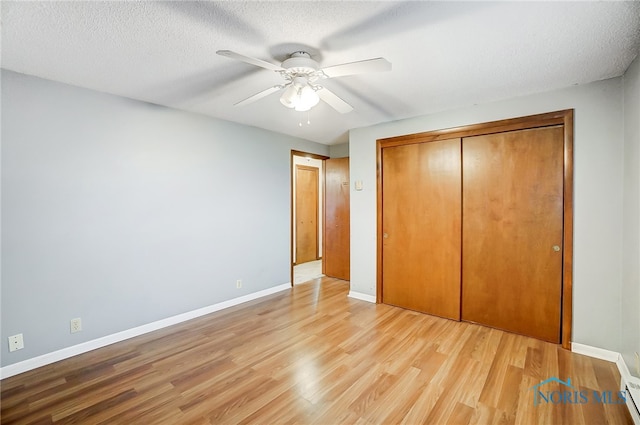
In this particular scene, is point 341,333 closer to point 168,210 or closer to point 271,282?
point 271,282

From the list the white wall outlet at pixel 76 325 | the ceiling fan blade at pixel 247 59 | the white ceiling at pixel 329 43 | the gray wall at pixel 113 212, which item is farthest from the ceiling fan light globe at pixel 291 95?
the white wall outlet at pixel 76 325

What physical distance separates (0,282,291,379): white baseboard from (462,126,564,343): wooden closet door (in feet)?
9.28

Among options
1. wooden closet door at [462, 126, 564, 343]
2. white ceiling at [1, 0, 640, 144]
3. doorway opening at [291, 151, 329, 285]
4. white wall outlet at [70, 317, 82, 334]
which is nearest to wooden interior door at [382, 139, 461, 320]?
wooden closet door at [462, 126, 564, 343]

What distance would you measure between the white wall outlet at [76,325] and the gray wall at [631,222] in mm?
4265

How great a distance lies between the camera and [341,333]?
114 inches

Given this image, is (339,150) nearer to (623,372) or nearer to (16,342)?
(623,372)

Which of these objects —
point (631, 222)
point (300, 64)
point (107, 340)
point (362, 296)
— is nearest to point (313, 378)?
point (362, 296)

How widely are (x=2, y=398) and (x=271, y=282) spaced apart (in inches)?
105

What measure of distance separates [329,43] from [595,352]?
328 centimetres

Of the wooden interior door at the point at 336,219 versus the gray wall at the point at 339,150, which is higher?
the gray wall at the point at 339,150

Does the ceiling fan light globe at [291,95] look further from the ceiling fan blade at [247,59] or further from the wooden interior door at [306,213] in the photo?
the wooden interior door at [306,213]

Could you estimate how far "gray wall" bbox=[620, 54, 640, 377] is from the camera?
77.5 inches

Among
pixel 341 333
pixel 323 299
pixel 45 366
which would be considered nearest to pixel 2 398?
pixel 45 366

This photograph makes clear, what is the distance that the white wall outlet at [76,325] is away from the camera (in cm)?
248
